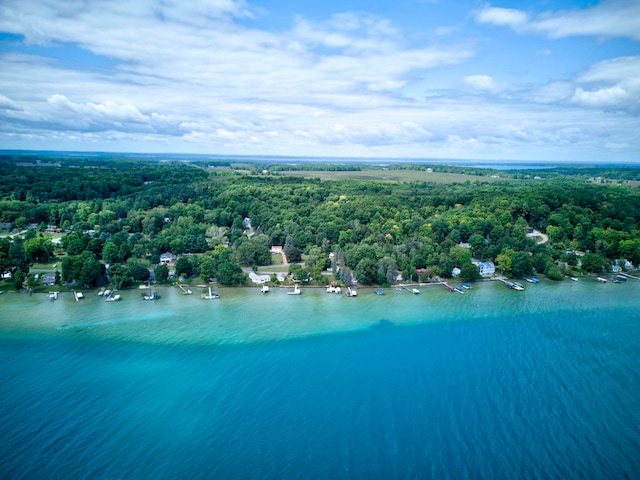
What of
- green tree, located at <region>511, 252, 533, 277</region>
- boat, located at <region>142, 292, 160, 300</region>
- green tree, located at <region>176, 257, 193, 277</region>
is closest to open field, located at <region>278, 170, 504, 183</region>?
green tree, located at <region>511, 252, 533, 277</region>

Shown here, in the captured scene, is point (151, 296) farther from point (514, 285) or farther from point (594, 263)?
point (594, 263)

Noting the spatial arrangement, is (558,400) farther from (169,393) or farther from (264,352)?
(169,393)

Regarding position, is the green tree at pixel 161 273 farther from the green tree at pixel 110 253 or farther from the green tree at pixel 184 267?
the green tree at pixel 110 253

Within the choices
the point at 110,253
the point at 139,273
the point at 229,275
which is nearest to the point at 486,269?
the point at 229,275

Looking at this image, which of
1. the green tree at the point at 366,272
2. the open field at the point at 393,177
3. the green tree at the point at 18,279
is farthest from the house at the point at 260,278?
the open field at the point at 393,177

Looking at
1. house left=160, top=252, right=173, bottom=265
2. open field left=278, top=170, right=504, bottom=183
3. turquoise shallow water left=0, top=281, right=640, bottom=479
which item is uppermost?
open field left=278, top=170, right=504, bottom=183

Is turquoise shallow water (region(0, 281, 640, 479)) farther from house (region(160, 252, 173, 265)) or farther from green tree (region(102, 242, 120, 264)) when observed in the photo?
house (region(160, 252, 173, 265))
